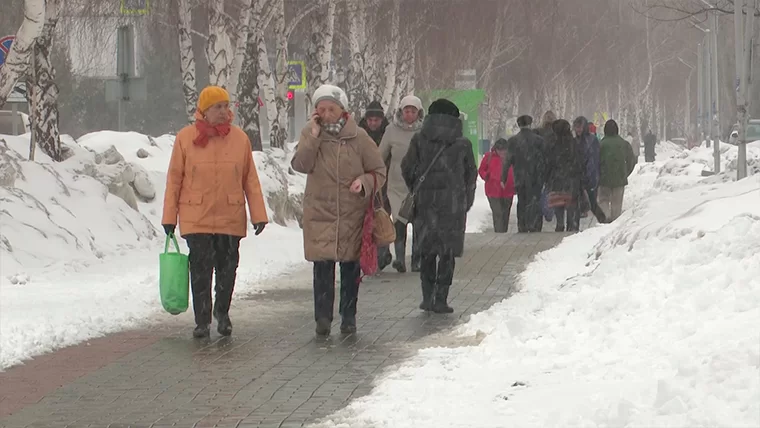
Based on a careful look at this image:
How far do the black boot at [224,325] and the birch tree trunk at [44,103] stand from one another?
31.4ft

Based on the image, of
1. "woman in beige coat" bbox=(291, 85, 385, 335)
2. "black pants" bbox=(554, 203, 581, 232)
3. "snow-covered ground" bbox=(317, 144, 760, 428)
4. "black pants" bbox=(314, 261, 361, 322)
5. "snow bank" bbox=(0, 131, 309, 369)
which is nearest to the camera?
"snow-covered ground" bbox=(317, 144, 760, 428)

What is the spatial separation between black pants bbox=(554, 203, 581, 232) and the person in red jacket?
2.51 feet

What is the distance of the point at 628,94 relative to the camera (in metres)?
99.1

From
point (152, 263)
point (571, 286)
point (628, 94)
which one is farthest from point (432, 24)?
point (628, 94)

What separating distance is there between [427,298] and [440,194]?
812 mm

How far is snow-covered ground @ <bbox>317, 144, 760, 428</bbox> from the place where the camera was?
623 centimetres

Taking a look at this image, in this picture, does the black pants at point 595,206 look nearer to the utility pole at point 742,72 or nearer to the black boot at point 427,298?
the utility pole at point 742,72

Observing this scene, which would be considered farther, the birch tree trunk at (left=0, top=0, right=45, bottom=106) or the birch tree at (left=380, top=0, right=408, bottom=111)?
the birch tree at (left=380, top=0, right=408, bottom=111)

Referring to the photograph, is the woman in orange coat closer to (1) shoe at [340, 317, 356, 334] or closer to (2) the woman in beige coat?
(2) the woman in beige coat

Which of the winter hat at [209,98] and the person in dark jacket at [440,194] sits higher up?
the winter hat at [209,98]

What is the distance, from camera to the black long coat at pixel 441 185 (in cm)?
1198

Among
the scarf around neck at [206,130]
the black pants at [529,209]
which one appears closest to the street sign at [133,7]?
the black pants at [529,209]

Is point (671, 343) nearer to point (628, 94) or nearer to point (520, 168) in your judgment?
point (520, 168)

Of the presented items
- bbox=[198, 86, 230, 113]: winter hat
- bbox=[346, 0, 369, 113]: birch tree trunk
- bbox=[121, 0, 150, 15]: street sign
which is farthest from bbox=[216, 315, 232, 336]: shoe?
bbox=[346, 0, 369, 113]: birch tree trunk
